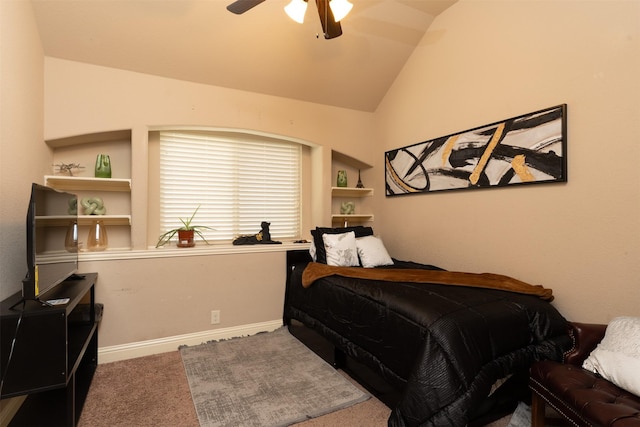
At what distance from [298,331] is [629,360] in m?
2.40

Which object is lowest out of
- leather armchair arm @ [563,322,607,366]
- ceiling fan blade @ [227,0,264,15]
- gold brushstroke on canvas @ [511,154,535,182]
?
leather armchair arm @ [563,322,607,366]

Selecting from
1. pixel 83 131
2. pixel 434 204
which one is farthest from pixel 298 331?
pixel 83 131

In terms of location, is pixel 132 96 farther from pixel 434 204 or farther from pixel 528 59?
pixel 528 59

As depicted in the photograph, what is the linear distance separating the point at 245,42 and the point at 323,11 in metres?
1.17

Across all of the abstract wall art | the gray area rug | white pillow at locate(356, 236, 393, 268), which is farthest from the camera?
white pillow at locate(356, 236, 393, 268)

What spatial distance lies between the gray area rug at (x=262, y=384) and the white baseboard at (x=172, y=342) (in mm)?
93

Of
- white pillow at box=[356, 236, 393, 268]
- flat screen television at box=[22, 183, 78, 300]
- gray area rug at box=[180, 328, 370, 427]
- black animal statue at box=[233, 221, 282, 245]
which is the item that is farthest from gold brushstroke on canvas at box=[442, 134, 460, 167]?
flat screen television at box=[22, 183, 78, 300]

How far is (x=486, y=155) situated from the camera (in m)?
2.66

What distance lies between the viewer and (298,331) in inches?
122

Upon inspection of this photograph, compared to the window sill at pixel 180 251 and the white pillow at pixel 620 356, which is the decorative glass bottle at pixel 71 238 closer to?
the window sill at pixel 180 251

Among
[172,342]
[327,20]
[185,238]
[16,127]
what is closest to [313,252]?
[185,238]

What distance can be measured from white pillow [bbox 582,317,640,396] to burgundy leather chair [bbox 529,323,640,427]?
4 centimetres

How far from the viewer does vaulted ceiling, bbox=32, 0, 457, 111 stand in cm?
238

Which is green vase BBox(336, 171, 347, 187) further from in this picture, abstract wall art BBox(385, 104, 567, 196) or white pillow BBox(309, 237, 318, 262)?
white pillow BBox(309, 237, 318, 262)
